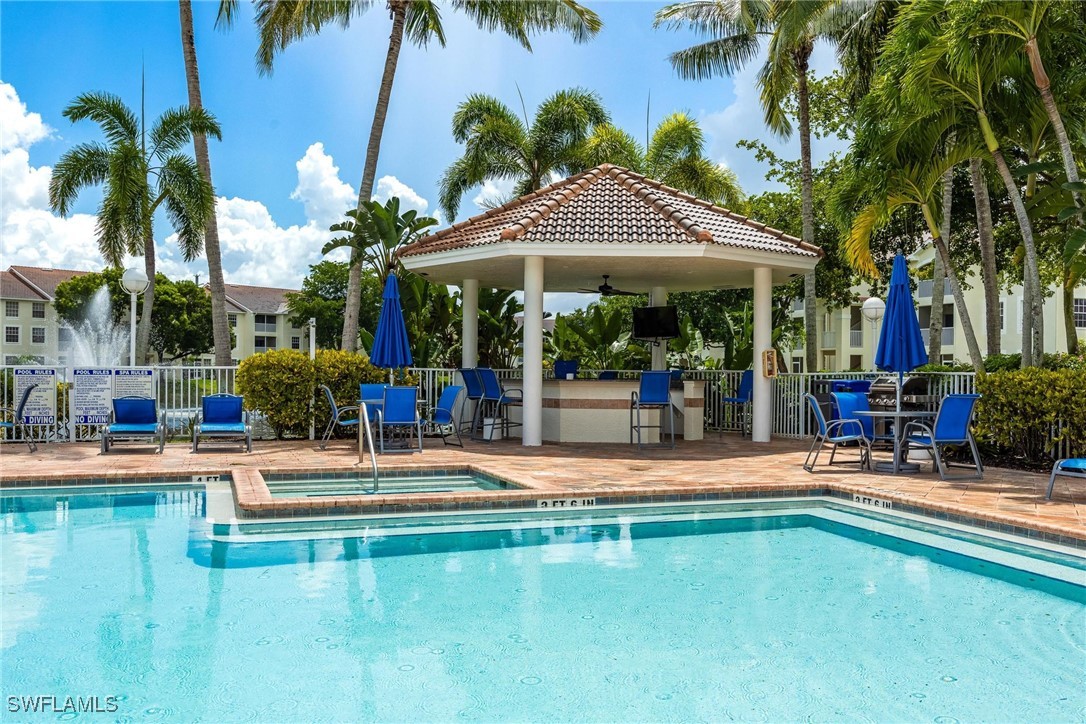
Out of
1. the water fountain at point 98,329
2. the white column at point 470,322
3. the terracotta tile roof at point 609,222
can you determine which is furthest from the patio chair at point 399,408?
the water fountain at point 98,329

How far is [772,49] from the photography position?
22.1 metres

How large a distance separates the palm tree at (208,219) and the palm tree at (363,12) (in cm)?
113

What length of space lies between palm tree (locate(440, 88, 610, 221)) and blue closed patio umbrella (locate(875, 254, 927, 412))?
18210mm

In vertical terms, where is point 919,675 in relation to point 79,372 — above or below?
below

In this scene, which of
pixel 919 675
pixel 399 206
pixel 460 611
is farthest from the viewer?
pixel 399 206

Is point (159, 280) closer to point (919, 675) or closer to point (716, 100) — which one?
point (716, 100)

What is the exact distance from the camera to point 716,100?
27812 mm

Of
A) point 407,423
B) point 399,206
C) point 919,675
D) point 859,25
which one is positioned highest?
point 859,25

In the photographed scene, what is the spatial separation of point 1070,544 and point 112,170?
19.8 meters

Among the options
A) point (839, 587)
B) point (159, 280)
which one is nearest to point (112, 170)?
point (839, 587)

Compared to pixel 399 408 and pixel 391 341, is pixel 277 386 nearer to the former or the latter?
pixel 391 341

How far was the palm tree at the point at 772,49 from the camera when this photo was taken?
2064 centimetres

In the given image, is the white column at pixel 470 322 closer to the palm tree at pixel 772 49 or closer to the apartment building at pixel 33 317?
the palm tree at pixel 772 49

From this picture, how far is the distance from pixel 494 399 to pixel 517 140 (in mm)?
14549
